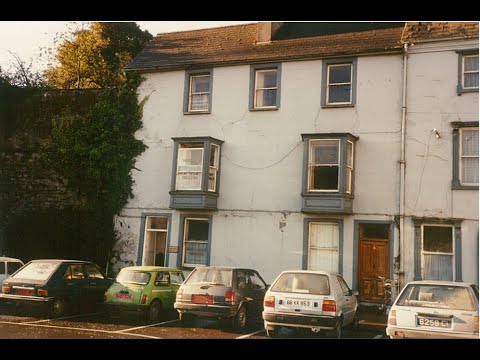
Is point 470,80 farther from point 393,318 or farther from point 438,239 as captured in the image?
point 393,318

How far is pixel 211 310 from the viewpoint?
1088cm

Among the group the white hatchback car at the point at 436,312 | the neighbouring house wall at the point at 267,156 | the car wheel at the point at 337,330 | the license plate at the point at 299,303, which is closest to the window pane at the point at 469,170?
the neighbouring house wall at the point at 267,156

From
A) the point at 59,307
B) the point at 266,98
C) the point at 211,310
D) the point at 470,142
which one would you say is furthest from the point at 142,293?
the point at 470,142

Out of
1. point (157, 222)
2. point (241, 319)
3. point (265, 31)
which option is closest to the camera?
point (241, 319)

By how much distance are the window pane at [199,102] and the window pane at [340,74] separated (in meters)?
4.52

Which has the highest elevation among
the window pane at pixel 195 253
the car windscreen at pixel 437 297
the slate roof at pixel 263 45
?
the slate roof at pixel 263 45

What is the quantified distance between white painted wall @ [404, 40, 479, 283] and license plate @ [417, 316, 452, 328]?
6.15 meters

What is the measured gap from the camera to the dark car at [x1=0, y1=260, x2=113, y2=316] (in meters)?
11.8

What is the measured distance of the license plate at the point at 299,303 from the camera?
32.0 ft

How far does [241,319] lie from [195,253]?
6116 millimetres

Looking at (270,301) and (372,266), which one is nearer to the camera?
(270,301)

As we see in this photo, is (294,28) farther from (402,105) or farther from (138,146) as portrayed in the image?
(138,146)

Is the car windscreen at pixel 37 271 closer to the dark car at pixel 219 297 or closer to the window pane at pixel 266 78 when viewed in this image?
the dark car at pixel 219 297
